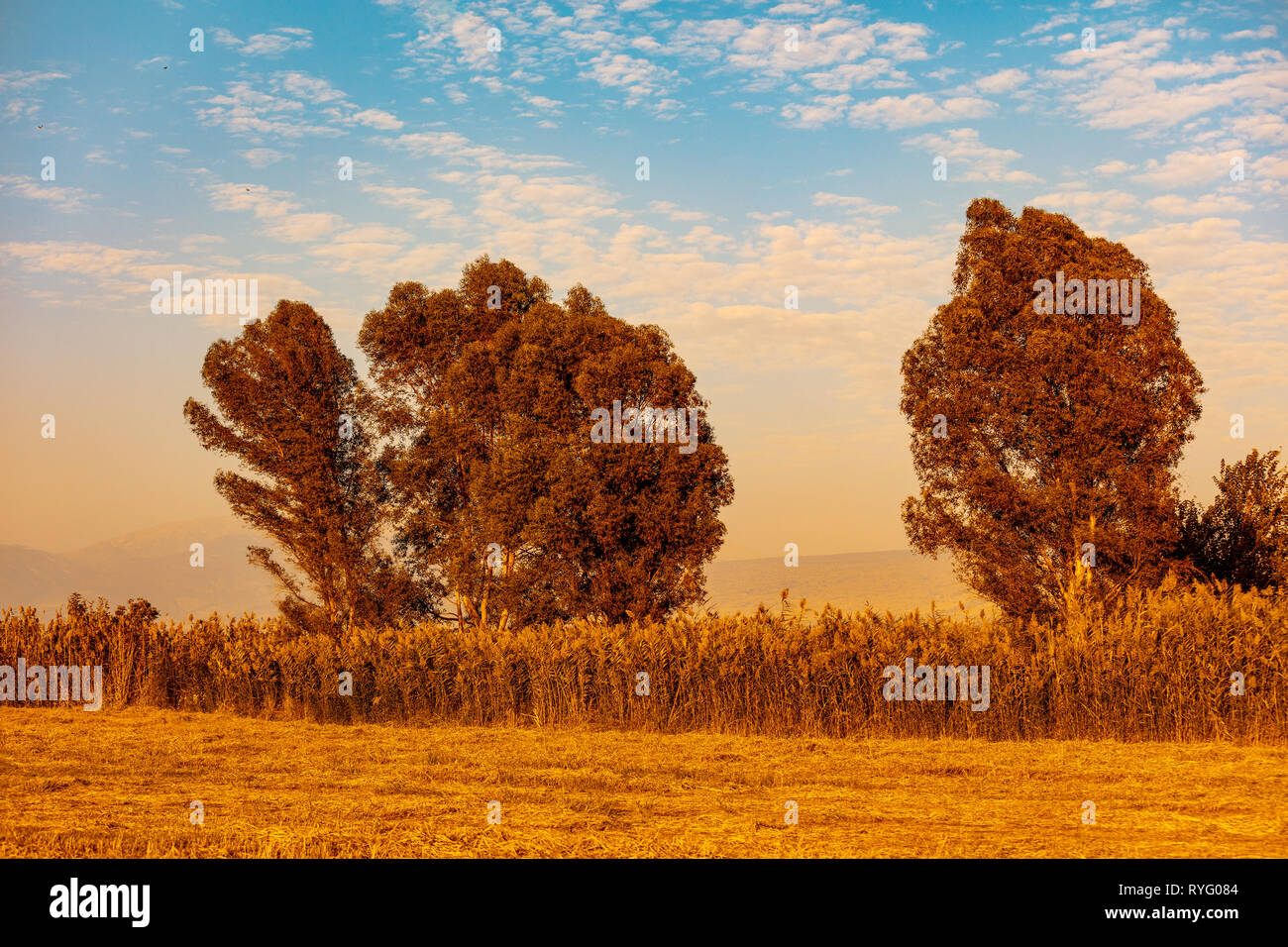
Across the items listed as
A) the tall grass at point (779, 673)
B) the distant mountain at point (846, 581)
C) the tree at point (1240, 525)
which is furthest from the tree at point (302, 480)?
the distant mountain at point (846, 581)

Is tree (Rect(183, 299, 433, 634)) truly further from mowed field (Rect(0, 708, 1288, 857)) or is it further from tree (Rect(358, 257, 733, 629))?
mowed field (Rect(0, 708, 1288, 857))

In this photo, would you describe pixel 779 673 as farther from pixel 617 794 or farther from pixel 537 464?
pixel 537 464

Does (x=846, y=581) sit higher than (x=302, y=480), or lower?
lower

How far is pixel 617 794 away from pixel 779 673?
5.86 m

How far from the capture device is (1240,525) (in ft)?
100

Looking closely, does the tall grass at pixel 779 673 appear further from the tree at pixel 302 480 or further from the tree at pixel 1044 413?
the tree at pixel 302 480

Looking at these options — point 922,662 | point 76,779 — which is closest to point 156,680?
point 76,779

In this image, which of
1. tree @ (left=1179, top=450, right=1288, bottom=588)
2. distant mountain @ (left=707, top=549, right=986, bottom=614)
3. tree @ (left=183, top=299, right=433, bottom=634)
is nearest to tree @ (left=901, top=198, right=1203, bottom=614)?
tree @ (left=1179, top=450, right=1288, bottom=588)

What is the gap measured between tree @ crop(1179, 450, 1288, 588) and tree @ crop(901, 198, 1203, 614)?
3121 millimetres

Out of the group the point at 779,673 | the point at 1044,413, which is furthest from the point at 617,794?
the point at 1044,413

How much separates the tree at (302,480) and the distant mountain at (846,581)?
66.2 meters

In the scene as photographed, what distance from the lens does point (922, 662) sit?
16.9m

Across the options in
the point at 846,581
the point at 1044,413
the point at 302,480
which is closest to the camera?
the point at 1044,413
